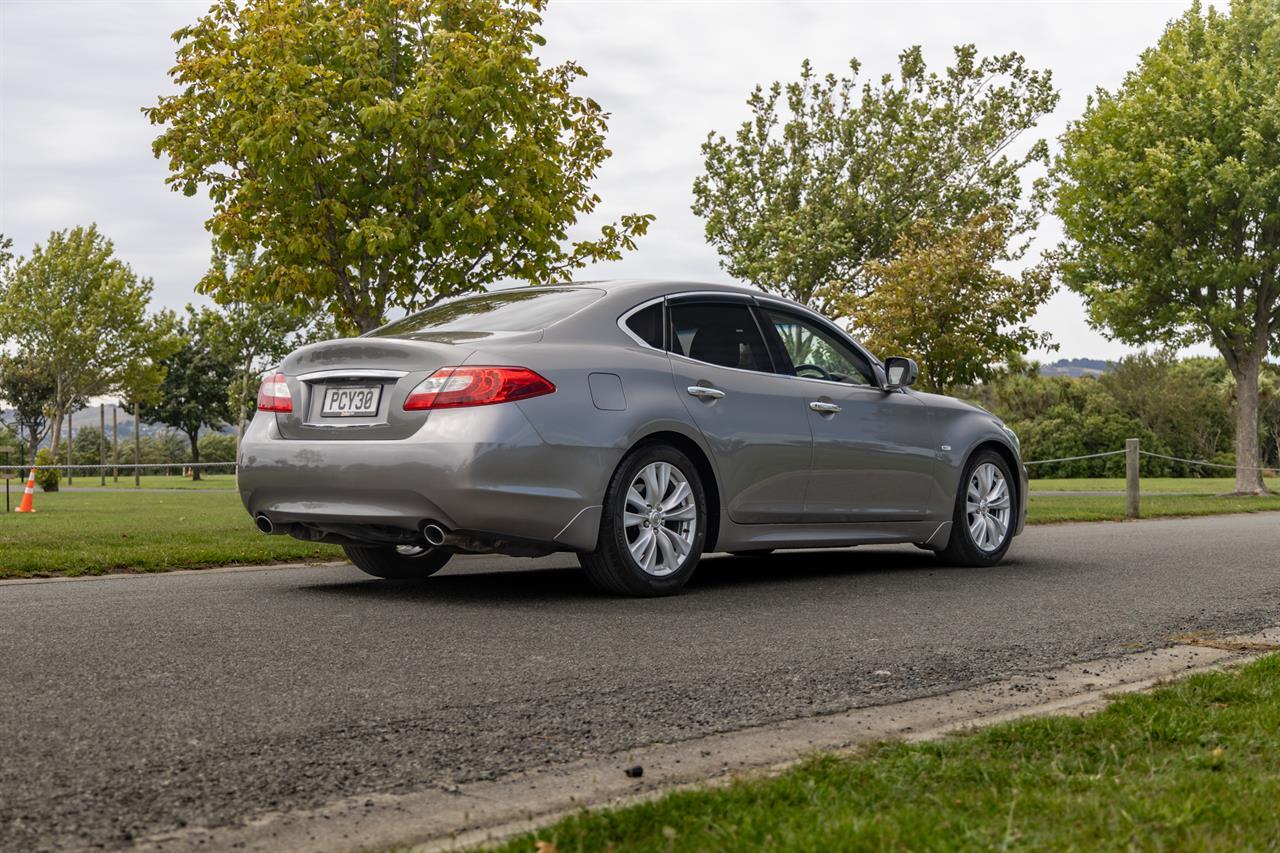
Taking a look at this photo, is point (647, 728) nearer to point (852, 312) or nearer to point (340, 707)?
point (340, 707)

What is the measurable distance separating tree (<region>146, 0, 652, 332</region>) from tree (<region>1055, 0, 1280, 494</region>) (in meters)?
17.8

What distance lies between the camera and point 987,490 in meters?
9.15

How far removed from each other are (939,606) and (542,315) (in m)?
2.49

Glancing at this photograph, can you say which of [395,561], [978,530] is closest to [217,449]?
[395,561]

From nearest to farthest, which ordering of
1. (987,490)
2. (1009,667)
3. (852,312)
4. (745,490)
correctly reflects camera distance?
(1009,667)
(745,490)
(987,490)
(852,312)

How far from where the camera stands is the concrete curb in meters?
2.78

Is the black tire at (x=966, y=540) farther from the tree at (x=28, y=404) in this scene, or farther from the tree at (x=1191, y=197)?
the tree at (x=28, y=404)

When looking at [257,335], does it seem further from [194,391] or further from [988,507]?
[988,507]

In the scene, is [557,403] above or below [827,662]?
above

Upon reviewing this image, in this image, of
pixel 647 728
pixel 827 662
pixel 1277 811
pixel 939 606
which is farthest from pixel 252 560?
pixel 1277 811

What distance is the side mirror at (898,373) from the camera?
8391mm

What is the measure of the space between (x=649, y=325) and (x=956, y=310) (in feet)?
65.7


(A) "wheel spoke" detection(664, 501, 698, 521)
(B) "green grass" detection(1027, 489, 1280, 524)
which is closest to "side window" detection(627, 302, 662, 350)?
(A) "wheel spoke" detection(664, 501, 698, 521)

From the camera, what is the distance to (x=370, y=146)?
1325 cm
